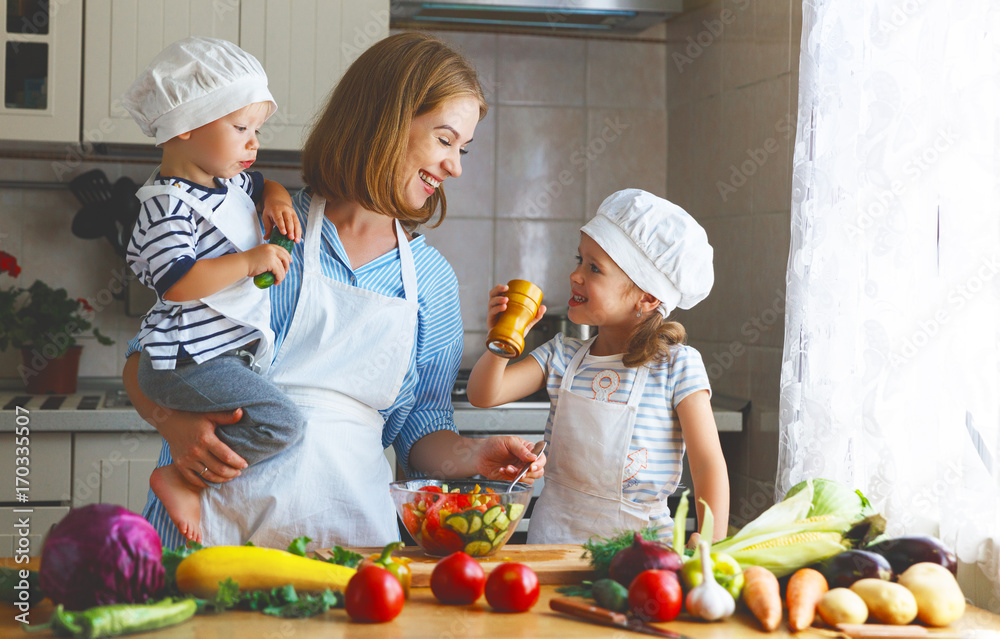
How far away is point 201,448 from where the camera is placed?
4.12 ft

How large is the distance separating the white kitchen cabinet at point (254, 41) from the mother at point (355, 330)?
100 cm

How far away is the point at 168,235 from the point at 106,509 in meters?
0.47

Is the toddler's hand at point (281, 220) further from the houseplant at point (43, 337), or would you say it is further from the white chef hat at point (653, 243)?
the houseplant at point (43, 337)

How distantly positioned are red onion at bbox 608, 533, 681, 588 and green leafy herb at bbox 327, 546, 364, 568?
0.96 feet

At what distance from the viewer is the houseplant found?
2414 mm

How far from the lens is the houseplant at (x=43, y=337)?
241 cm

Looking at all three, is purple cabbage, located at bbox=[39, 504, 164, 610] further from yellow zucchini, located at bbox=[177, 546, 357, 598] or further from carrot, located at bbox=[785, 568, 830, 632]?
carrot, located at bbox=[785, 568, 830, 632]

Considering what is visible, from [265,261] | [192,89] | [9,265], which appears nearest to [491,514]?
Result: [265,261]

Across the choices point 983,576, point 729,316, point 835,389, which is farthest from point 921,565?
point 729,316

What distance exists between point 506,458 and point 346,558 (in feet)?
1.13

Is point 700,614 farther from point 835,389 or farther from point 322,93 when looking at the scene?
point 322,93

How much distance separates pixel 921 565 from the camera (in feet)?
3.23

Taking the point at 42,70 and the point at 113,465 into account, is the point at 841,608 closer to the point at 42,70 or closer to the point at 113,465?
the point at 113,465

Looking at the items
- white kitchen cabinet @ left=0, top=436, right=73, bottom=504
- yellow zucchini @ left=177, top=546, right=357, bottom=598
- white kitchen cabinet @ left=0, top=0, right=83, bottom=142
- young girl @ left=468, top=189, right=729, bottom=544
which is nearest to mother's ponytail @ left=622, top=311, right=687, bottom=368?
young girl @ left=468, top=189, right=729, bottom=544
